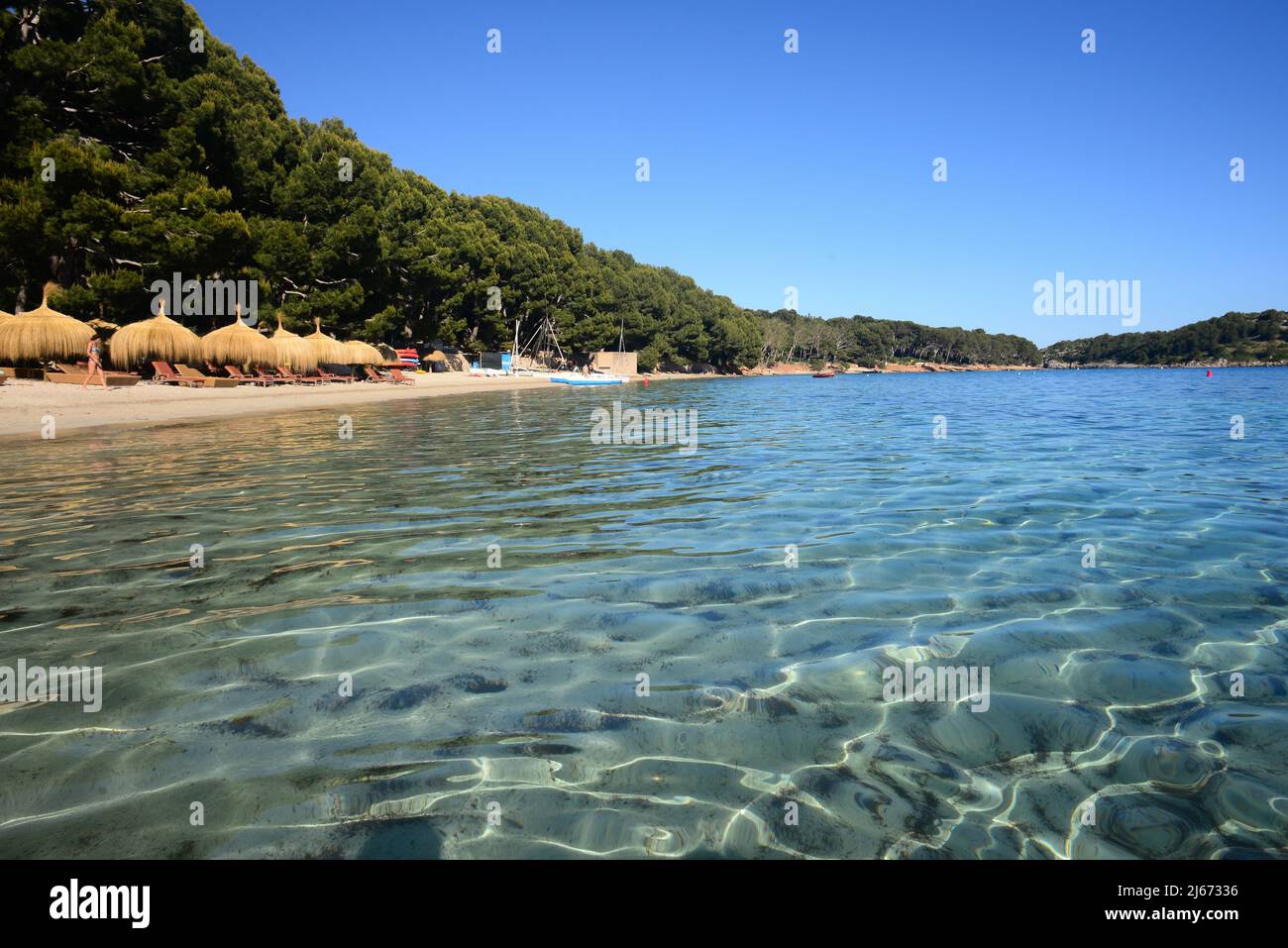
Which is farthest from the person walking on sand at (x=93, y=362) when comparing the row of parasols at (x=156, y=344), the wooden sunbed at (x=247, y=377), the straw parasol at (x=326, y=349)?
the straw parasol at (x=326, y=349)

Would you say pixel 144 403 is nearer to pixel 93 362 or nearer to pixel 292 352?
pixel 93 362

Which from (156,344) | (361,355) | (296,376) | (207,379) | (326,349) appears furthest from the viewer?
(361,355)

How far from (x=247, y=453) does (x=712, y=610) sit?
39.9 feet

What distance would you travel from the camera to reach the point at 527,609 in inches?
201

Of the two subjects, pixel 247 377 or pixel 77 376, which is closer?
pixel 77 376

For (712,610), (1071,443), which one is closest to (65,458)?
(712,610)

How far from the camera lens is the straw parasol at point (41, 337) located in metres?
25.1

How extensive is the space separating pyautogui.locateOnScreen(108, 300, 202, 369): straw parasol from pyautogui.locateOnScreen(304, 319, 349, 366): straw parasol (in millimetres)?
7849

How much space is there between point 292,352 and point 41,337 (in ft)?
37.7

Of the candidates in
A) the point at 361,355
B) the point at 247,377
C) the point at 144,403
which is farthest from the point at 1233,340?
the point at 144,403

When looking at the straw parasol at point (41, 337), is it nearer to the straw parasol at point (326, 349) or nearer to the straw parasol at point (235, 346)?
the straw parasol at point (235, 346)

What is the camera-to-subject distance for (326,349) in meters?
38.4

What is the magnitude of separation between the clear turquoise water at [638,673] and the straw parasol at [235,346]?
87.4 feet
